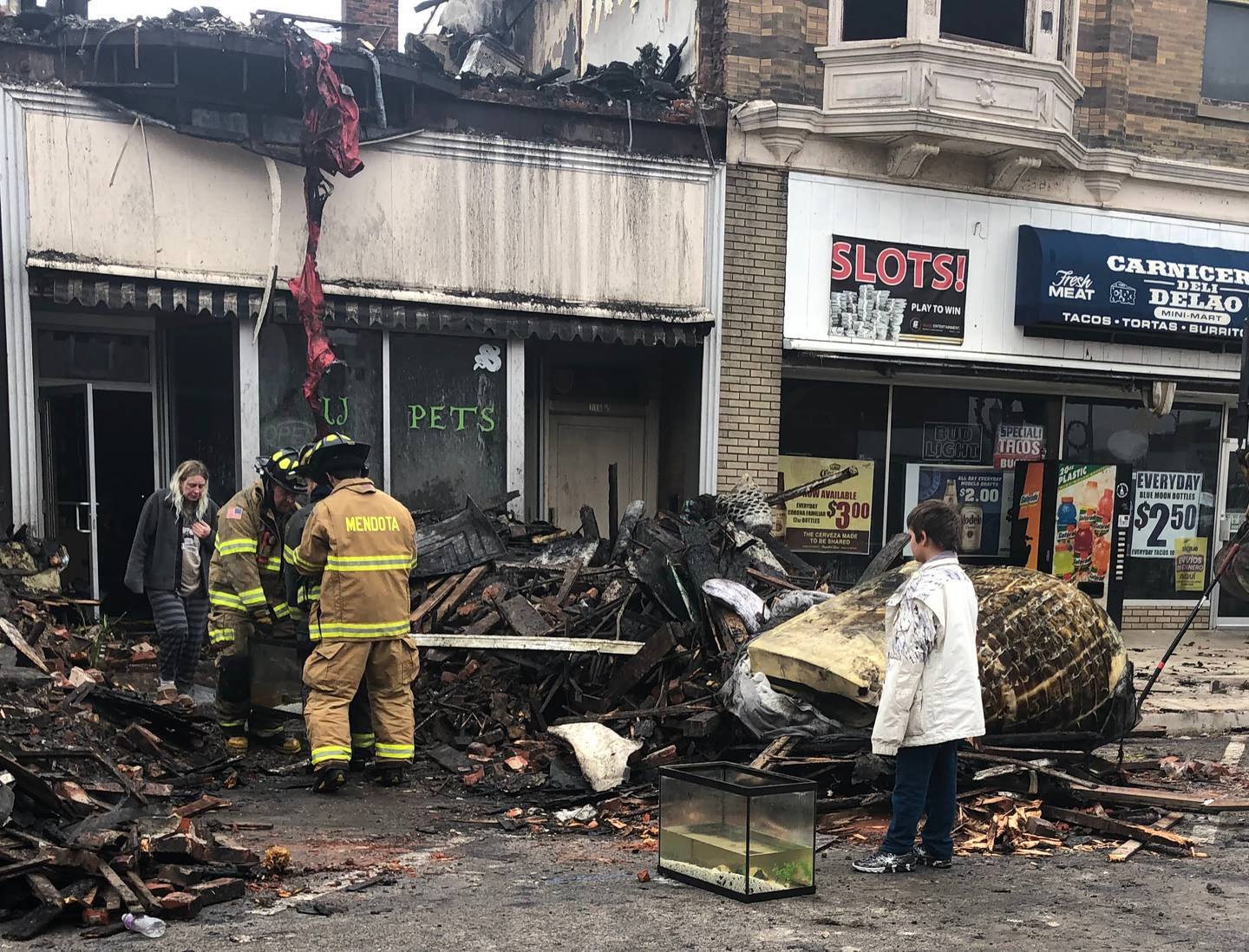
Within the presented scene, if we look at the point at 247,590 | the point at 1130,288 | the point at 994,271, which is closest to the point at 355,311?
the point at 247,590

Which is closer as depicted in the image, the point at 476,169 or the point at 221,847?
the point at 221,847

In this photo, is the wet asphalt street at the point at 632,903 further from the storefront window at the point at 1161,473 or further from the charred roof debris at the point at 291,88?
the storefront window at the point at 1161,473

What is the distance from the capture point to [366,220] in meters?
10.4

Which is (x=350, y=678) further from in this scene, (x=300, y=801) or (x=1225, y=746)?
(x=1225, y=746)

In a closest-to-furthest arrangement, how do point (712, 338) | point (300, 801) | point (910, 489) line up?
point (300, 801) → point (712, 338) → point (910, 489)

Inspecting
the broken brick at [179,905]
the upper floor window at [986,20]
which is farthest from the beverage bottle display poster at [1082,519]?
the broken brick at [179,905]

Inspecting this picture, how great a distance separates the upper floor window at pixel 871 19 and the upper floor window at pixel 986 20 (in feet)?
2.43

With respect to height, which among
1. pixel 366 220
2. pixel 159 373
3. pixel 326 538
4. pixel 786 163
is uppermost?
pixel 786 163

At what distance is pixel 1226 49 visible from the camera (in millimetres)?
13133

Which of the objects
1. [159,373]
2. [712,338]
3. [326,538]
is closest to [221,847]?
[326,538]

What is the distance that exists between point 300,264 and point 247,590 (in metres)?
4.55

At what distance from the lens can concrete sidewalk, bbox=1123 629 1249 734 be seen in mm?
8742

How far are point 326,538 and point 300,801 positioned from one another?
4.77 feet

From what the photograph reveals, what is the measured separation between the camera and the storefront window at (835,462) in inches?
481
